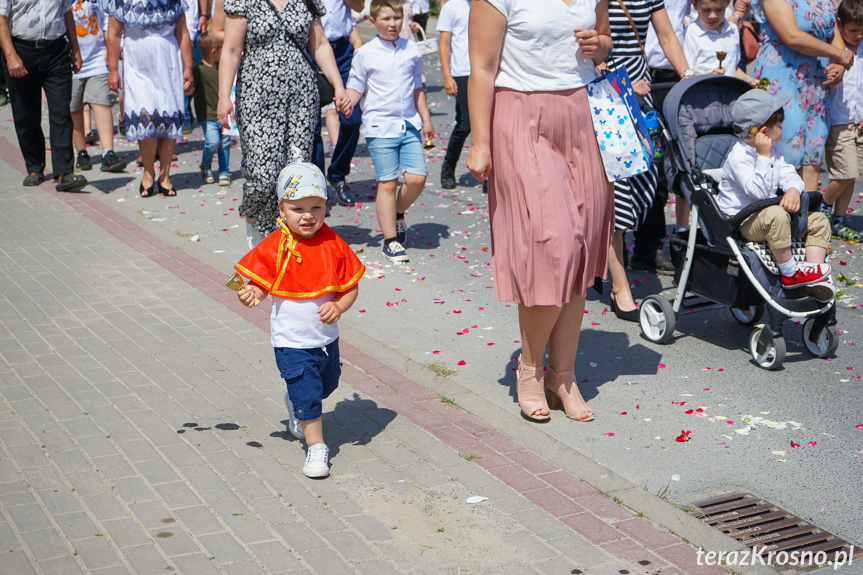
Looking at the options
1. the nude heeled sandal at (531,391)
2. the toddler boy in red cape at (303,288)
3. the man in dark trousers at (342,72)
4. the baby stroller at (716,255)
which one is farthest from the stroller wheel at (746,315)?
the man in dark trousers at (342,72)

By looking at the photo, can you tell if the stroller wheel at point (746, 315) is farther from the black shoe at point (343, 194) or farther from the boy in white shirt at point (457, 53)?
the black shoe at point (343, 194)

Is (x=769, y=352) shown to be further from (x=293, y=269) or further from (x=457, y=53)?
(x=457, y=53)

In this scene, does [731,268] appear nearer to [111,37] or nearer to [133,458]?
[133,458]

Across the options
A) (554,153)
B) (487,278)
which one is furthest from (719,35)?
(554,153)

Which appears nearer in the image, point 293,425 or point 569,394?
point 293,425

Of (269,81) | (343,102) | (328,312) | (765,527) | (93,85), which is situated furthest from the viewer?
(93,85)

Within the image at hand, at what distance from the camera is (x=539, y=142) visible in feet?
16.1

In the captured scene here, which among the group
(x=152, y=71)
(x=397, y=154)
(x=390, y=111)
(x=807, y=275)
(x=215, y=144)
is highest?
(x=152, y=71)

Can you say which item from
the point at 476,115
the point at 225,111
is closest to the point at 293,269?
the point at 476,115

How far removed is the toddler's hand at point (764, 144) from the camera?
19.5 feet

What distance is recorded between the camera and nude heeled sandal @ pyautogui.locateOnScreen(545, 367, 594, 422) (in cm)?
521

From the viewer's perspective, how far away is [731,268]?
5.95 metres

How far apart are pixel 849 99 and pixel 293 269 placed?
565cm

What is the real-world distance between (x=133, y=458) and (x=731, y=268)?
3.50m
